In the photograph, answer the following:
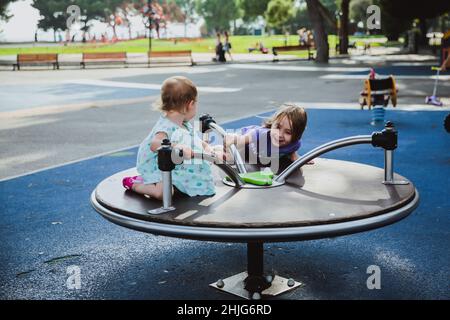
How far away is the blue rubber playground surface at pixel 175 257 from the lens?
4.02 meters

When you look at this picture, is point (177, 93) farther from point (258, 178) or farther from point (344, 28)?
point (344, 28)

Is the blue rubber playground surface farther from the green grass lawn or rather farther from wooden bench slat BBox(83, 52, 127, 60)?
the green grass lawn

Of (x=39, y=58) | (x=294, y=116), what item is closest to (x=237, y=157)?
(x=294, y=116)

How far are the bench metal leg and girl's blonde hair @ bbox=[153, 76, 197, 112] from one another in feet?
3.18

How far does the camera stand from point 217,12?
110m

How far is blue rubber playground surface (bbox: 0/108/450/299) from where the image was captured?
4.02 metres

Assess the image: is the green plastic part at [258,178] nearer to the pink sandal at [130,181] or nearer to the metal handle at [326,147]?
the metal handle at [326,147]

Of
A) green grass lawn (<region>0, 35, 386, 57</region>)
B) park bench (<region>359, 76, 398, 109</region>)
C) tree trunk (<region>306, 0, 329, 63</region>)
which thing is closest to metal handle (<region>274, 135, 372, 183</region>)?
park bench (<region>359, 76, 398, 109</region>)

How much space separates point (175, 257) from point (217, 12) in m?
109

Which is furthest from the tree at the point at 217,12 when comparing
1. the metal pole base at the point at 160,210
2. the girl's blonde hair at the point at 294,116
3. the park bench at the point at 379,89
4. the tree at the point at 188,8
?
the metal pole base at the point at 160,210

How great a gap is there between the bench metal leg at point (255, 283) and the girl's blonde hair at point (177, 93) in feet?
3.18

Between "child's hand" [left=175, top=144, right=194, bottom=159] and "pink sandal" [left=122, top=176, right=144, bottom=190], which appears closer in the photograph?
"child's hand" [left=175, top=144, right=194, bottom=159]

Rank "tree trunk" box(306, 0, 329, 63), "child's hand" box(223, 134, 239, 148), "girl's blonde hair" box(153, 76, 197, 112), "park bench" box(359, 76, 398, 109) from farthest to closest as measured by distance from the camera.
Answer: "tree trunk" box(306, 0, 329, 63), "park bench" box(359, 76, 398, 109), "child's hand" box(223, 134, 239, 148), "girl's blonde hair" box(153, 76, 197, 112)
